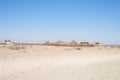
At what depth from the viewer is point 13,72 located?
415 inches

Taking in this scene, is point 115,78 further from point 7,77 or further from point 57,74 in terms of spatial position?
point 7,77

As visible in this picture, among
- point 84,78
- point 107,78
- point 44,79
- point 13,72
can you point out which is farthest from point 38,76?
point 107,78

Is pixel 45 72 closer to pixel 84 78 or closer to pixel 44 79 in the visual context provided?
pixel 44 79

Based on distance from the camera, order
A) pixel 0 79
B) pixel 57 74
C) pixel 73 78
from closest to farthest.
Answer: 1. pixel 0 79
2. pixel 73 78
3. pixel 57 74

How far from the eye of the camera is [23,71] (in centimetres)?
1092

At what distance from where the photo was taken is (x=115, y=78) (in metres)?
10.2

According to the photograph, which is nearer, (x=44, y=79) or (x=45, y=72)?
(x=44, y=79)

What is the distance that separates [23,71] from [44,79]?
75.8 inches

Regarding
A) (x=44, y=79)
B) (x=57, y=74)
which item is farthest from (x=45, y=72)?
(x=44, y=79)

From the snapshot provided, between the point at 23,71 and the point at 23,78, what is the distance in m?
1.45

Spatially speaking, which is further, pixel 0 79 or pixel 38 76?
pixel 38 76

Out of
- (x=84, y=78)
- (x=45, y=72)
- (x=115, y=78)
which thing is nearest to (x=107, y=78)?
(x=115, y=78)

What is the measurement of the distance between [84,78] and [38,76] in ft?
7.61

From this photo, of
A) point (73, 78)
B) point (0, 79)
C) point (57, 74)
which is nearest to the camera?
point (0, 79)
